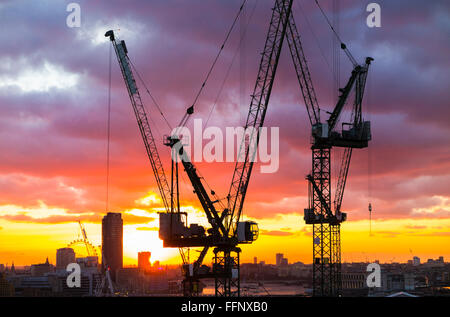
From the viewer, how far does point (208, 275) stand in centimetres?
13250

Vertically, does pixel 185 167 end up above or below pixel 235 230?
above

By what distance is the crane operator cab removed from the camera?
396 ft

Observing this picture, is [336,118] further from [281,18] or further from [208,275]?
[208,275]

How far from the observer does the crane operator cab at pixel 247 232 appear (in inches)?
4756

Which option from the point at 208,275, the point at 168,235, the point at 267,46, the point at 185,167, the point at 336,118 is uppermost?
the point at 267,46

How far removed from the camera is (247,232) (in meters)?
121

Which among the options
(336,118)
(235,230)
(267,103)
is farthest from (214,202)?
(336,118)

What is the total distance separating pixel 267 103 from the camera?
124m
